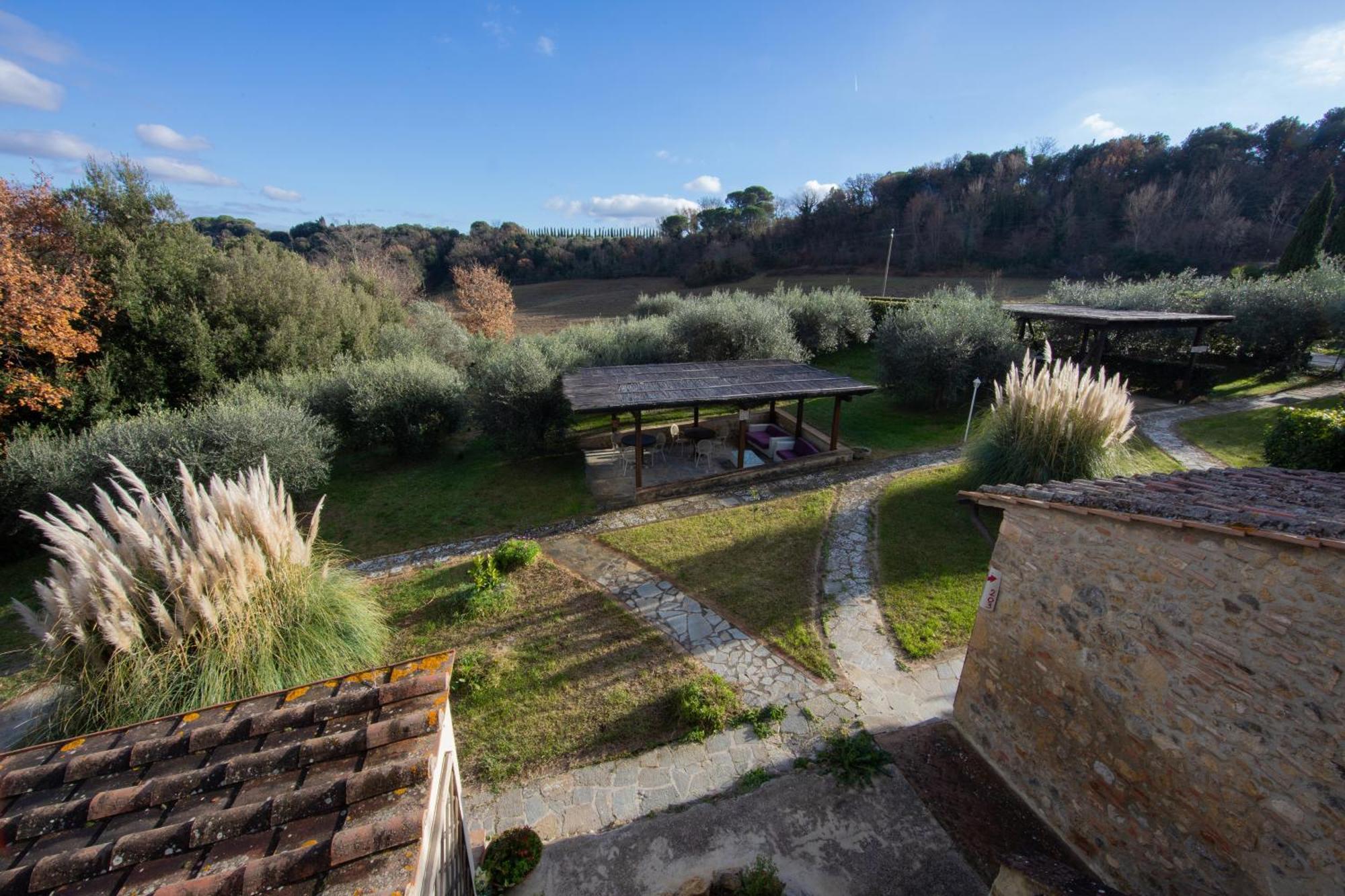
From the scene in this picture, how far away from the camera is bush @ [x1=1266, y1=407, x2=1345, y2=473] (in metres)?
8.45

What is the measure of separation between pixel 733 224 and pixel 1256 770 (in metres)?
57.7

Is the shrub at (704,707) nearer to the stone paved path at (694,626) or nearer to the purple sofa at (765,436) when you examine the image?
the stone paved path at (694,626)

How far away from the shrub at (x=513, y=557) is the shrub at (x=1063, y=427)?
847 centimetres

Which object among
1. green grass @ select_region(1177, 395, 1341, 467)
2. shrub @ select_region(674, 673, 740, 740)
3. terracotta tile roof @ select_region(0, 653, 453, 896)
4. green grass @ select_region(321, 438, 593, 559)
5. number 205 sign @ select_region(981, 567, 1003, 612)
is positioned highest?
terracotta tile roof @ select_region(0, 653, 453, 896)

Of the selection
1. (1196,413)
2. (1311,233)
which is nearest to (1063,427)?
(1196,413)

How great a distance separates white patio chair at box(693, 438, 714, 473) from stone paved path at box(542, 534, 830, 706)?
4.08 metres

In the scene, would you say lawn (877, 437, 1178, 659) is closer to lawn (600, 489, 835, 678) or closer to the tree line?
lawn (600, 489, 835, 678)

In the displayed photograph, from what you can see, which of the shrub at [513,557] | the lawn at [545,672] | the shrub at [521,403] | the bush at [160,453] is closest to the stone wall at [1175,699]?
the lawn at [545,672]

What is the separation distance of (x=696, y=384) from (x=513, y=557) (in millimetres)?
5691

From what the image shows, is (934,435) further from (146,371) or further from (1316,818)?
(146,371)

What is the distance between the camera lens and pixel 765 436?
13734 millimetres

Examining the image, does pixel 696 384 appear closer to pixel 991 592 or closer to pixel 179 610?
pixel 991 592

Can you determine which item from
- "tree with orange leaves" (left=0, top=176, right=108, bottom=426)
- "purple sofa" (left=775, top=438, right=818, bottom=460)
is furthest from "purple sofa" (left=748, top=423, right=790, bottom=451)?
"tree with orange leaves" (left=0, top=176, right=108, bottom=426)

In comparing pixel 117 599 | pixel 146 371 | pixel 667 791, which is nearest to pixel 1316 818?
pixel 667 791
